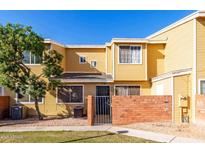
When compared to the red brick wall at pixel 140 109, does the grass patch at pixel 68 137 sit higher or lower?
lower

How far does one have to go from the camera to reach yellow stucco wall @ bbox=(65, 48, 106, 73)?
21969 millimetres

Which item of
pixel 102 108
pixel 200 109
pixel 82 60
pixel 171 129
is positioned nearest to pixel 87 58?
pixel 82 60

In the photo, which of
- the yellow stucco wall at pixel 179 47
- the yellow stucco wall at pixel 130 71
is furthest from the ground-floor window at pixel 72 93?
the yellow stucco wall at pixel 179 47

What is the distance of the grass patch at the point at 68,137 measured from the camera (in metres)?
9.34

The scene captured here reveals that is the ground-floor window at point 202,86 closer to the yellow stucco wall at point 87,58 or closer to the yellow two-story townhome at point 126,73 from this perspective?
the yellow two-story townhome at point 126,73

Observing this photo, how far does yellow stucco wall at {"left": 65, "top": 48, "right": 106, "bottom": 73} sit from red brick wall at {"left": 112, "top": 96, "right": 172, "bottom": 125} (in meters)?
9.04

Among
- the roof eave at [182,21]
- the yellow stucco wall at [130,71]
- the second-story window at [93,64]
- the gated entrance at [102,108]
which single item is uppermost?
the roof eave at [182,21]

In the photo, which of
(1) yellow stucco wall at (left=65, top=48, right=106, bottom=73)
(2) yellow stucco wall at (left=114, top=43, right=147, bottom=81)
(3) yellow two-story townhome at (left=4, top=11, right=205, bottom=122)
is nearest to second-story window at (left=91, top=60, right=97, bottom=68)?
(1) yellow stucco wall at (left=65, top=48, right=106, bottom=73)

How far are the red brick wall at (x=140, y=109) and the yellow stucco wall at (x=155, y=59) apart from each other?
551cm

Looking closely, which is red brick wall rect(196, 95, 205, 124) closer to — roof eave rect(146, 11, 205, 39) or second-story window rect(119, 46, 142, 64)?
roof eave rect(146, 11, 205, 39)

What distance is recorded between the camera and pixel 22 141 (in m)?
9.38

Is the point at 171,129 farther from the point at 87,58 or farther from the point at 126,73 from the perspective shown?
the point at 87,58
